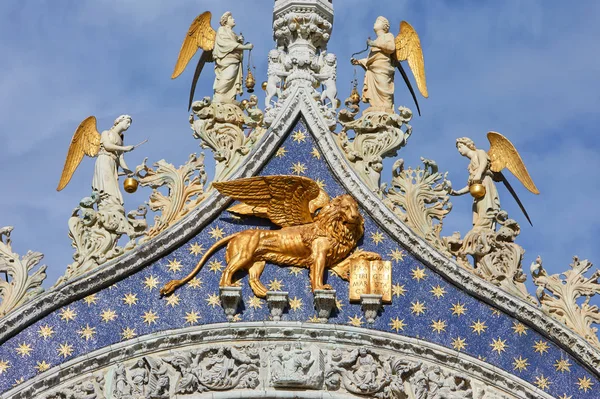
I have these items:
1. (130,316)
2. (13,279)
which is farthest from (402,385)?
(13,279)

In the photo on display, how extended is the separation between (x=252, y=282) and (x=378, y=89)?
2.54 meters

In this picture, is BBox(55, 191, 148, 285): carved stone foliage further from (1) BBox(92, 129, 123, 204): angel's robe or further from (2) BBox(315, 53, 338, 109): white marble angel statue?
(2) BBox(315, 53, 338, 109): white marble angel statue

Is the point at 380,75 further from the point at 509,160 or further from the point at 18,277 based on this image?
the point at 18,277

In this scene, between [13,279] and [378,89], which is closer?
[13,279]

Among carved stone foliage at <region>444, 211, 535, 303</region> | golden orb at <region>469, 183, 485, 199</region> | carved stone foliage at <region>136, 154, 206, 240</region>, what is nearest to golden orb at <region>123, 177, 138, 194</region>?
carved stone foliage at <region>136, 154, 206, 240</region>

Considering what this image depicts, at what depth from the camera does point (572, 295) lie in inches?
690

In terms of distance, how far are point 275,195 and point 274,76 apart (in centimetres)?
156

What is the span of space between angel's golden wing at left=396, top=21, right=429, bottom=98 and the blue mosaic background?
2216 mm

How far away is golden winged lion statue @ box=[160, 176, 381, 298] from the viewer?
57.0ft

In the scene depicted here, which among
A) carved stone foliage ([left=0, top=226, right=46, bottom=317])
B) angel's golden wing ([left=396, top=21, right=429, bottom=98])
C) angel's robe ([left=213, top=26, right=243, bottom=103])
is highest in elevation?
angel's golden wing ([left=396, top=21, right=429, bottom=98])

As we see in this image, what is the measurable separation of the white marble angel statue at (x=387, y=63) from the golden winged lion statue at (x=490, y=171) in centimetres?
88

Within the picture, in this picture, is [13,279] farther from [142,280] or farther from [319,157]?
[319,157]

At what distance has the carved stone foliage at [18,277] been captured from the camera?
17156 mm

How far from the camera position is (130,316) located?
673 inches
